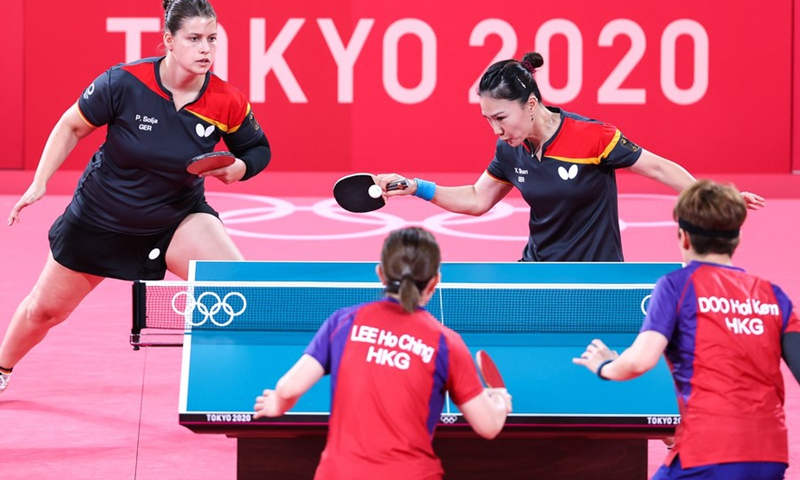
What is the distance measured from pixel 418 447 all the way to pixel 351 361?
28cm

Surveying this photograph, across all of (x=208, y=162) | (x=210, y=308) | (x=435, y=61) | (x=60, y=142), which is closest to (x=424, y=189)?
(x=208, y=162)

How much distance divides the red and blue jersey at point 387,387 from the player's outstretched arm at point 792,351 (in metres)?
0.83

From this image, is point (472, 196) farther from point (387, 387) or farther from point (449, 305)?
point (387, 387)

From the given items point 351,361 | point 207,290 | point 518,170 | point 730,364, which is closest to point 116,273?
point 207,290

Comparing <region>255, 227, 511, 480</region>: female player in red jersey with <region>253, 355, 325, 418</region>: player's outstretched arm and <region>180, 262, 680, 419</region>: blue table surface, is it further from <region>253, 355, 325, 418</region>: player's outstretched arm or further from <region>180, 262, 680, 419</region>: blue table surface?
<region>180, 262, 680, 419</region>: blue table surface

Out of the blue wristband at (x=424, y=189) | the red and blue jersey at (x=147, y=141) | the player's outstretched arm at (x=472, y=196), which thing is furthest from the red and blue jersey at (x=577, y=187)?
the red and blue jersey at (x=147, y=141)

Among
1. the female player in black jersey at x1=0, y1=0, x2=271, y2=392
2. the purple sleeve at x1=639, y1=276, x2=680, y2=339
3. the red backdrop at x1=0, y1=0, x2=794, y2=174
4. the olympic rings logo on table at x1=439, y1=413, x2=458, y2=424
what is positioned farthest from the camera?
the red backdrop at x1=0, y1=0, x2=794, y2=174

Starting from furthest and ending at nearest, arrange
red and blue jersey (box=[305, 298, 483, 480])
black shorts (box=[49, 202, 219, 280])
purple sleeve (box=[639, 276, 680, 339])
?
black shorts (box=[49, 202, 219, 280])
purple sleeve (box=[639, 276, 680, 339])
red and blue jersey (box=[305, 298, 483, 480])

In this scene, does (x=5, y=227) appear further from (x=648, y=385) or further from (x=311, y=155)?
(x=648, y=385)

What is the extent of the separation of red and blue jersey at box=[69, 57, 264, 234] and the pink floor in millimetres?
957

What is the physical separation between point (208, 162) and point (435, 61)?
8108 mm

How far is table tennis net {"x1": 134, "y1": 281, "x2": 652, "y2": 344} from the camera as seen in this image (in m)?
3.98

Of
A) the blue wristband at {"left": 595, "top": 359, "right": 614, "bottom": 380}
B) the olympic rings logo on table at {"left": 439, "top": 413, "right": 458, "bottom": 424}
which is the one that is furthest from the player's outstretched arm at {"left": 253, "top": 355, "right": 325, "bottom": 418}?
the blue wristband at {"left": 595, "top": 359, "right": 614, "bottom": 380}

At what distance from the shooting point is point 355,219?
11.0 m
